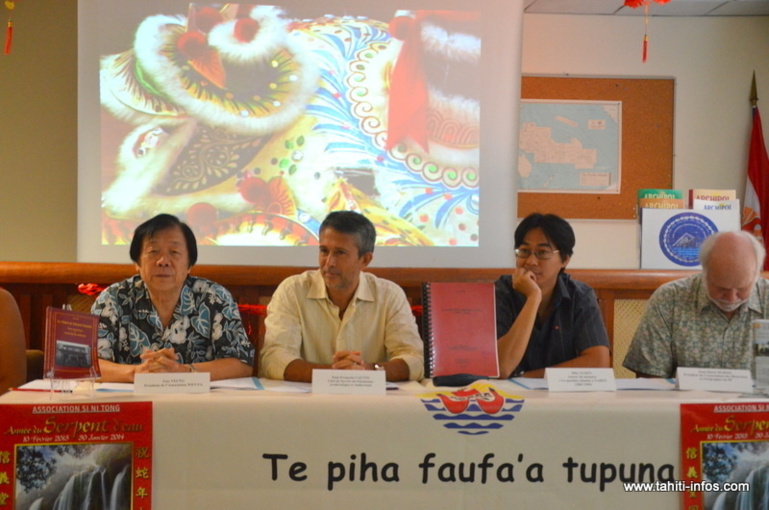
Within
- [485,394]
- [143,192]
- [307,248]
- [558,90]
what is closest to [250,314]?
[307,248]

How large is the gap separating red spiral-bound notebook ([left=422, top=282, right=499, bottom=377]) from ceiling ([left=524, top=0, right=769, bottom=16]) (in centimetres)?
363

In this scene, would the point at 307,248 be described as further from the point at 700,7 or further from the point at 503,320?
the point at 700,7

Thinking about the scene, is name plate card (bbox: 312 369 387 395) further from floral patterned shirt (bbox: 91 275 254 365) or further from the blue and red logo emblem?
floral patterned shirt (bbox: 91 275 254 365)

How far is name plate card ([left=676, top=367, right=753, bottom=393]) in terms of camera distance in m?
1.73

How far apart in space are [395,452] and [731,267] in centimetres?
113

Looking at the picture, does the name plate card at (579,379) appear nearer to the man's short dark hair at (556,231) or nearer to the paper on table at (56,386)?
the man's short dark hair at (556,231)

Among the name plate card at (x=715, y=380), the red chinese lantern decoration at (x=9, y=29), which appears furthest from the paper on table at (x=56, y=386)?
the red chinese lantern decoration at (x=9, y=29)

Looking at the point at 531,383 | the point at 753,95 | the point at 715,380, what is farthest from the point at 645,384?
the point at 753,95

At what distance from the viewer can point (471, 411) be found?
1.52 m

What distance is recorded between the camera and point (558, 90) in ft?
17.1

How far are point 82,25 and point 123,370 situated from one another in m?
2.03

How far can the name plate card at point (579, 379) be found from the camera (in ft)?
5.50

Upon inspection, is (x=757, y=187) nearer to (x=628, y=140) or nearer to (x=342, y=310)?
(x=628, y=140)

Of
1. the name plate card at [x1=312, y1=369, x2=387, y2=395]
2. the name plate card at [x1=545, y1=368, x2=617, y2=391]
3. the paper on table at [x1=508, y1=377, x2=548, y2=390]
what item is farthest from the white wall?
the name plate card at [x1=312, y1=369, x2=387, y2=395]
